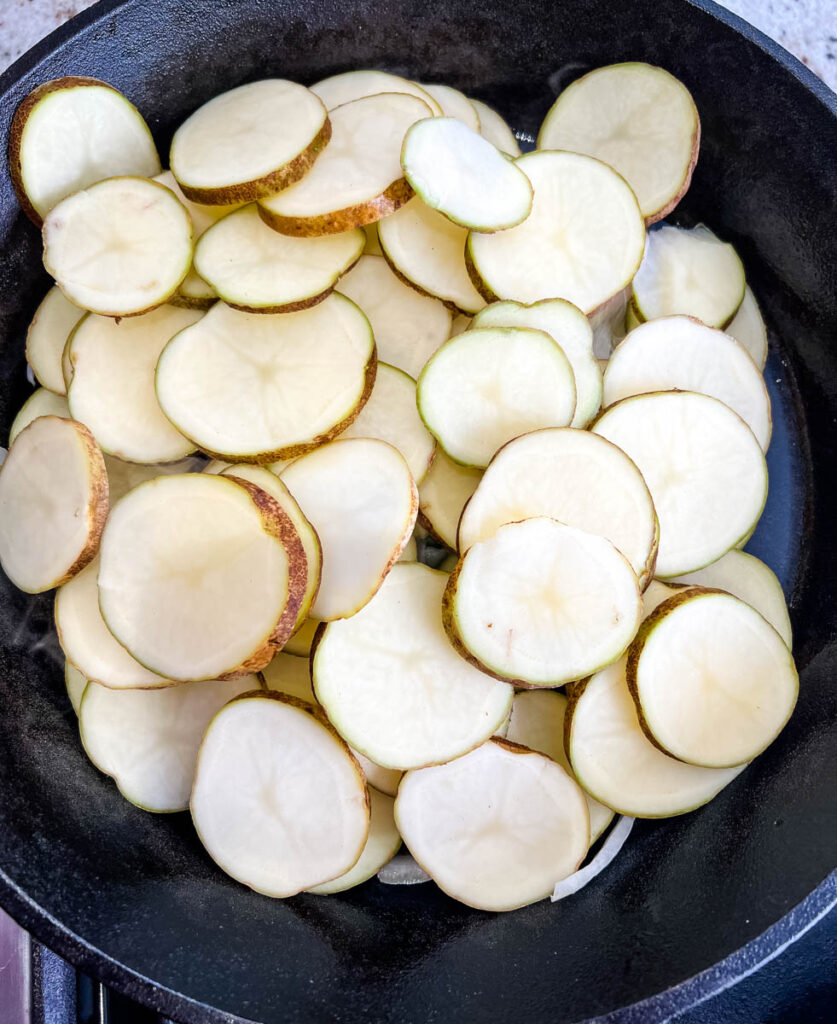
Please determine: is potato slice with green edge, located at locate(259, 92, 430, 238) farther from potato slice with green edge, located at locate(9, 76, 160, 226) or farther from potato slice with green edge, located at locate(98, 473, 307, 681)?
potato slice with green edge, located at locate(98, 473, 307, 681)

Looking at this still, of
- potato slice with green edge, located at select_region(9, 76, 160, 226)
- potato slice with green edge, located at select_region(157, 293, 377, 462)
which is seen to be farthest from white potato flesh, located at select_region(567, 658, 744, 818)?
potato slice with green edge, located at select_region(9, 76, 160, 226)

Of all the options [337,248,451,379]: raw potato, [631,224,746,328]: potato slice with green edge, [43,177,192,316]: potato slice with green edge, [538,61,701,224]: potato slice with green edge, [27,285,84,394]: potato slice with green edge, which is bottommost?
[27,285,84,394]: potato slice with green edge

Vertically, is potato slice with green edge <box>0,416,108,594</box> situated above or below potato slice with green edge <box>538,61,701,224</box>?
below

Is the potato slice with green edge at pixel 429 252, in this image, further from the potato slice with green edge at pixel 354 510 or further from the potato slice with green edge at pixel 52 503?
the potato slice with green edge at pixel 52 503

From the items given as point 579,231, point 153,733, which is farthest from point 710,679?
point 153,733

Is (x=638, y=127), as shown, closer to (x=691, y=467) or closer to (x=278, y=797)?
(x=691, y=467)

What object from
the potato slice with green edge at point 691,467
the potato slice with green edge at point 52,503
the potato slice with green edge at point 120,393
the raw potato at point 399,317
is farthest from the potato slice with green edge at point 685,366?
the potato slice with green edge at point 52,503
